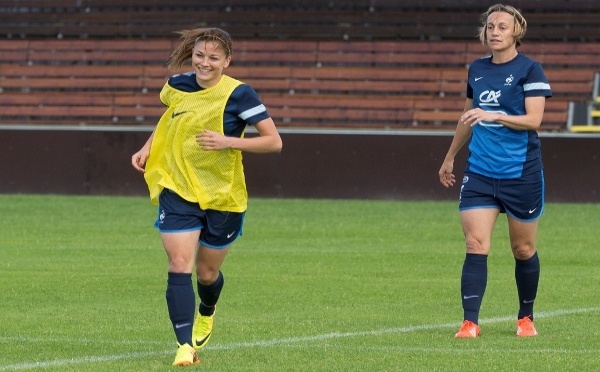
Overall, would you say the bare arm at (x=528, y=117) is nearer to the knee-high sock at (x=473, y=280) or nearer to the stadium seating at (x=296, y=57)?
the knee-high sock at (x=473, y=280)

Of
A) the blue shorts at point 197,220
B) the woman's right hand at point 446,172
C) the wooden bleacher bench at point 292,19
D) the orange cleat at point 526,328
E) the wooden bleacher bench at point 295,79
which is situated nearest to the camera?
the blue shorts at point 197,220

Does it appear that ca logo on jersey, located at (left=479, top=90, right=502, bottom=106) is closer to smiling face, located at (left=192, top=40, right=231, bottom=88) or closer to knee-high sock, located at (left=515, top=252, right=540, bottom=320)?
knee-high sock, located at (left=515, top=252, right=540, bottom=320)

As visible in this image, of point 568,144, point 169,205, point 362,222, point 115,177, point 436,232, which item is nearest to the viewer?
point 169,205

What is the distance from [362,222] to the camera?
17.2 m

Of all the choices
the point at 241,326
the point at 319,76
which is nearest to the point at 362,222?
the point at 319,76

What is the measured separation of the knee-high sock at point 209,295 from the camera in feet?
23.5

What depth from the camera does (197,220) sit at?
676 cm

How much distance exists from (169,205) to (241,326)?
1.62 meters

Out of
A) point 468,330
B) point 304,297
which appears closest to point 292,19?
point 304,297

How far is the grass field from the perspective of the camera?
6.87 m

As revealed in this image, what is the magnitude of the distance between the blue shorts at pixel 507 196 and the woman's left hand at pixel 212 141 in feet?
5.83

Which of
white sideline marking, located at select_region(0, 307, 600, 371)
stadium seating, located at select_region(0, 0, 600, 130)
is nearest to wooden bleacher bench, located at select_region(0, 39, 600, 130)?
stadium seating, located at select_region(0, 0, 600, 130)

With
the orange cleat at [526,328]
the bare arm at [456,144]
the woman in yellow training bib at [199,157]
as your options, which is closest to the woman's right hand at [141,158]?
the woman in yellow training bib at [199,157]

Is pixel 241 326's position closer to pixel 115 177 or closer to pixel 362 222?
pixel 362 222
